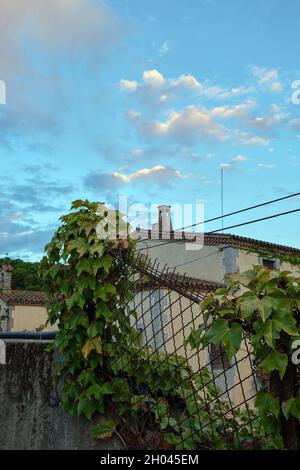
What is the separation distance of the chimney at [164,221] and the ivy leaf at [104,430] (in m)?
17.1

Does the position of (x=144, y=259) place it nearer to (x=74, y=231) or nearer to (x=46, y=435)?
(x=74, y=231)

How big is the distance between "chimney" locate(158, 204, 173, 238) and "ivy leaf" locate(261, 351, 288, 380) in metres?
18.1

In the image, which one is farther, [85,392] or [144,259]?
[144,259]

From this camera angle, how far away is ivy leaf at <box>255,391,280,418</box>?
6.57ft

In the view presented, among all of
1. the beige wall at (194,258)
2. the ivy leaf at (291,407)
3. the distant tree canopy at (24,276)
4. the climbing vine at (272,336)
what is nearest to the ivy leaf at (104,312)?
the climbing vine at (272,336)

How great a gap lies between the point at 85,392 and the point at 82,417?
0.21 meters

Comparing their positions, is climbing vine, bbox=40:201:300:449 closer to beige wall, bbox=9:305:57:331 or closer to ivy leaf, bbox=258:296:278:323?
ivy leaf, bbox=258:296:278:323

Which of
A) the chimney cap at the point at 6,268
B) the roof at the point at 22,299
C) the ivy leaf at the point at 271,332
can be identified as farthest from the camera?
the chimney cap at the point at 6,268

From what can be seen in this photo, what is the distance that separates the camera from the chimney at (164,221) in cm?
2033

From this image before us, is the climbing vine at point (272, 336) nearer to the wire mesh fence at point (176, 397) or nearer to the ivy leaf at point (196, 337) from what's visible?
the ivy leaf at point (196, 337)

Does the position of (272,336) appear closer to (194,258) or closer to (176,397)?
(176,397)

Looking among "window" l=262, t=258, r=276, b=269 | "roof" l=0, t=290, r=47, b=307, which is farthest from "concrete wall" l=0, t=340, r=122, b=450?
"roof" l=0, t=290, r=47, b=307

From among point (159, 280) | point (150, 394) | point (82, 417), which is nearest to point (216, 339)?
point (159, 280)

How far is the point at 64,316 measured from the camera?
3.27m
